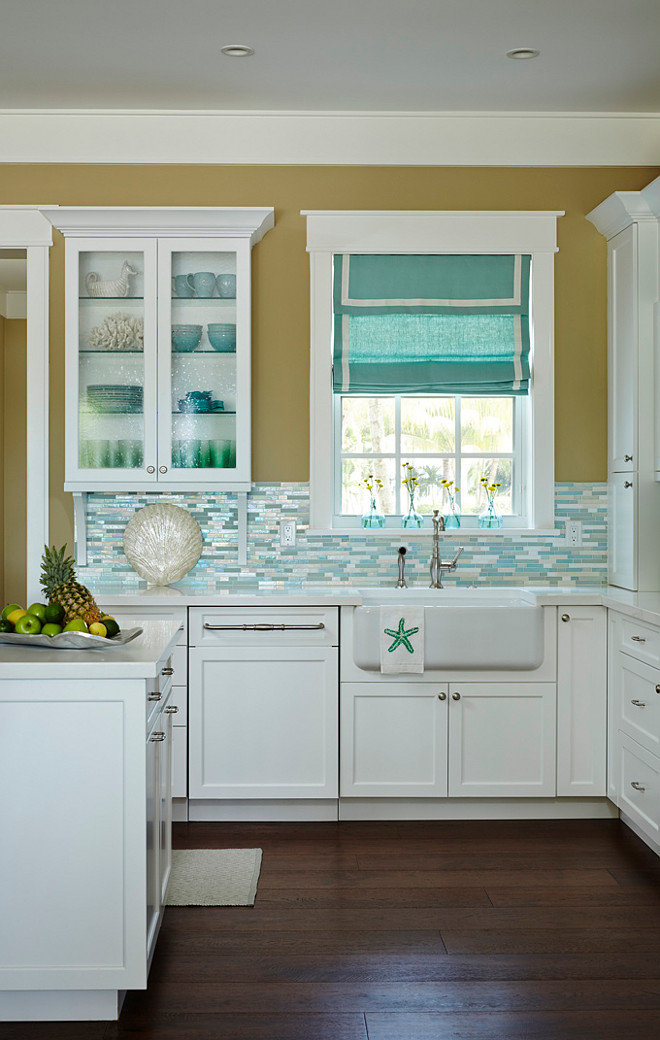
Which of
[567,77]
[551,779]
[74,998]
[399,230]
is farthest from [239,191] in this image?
[74,998]

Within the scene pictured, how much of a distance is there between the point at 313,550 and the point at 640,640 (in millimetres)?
1474

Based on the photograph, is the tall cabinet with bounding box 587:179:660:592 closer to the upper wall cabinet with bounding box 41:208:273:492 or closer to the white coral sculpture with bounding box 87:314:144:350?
the upper wall cabinet with bounding box 41:208:273:492

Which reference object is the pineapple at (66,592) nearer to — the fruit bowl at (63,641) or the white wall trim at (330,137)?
the fruit bowl at (63,641)

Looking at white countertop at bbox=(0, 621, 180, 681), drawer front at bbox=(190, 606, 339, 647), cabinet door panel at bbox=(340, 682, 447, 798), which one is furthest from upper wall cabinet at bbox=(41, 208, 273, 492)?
white countertop at bbox=(0, 621, 180, 681)

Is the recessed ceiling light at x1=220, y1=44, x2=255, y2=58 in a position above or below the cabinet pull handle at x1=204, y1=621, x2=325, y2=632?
above

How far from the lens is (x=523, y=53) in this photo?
3.54m

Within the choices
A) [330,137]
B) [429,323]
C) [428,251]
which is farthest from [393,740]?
[330,137]

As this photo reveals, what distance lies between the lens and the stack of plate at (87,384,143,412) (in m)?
3.98

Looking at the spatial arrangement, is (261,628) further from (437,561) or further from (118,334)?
(118,334)

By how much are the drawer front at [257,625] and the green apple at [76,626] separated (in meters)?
1.36

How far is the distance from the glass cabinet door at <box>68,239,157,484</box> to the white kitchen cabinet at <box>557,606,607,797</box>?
184 cm

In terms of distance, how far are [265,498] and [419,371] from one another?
2.92 feet

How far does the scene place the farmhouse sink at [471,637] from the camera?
11.9 ft

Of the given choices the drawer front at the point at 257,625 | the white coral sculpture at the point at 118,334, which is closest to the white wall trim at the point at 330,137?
the white coral sculpture at the point at 118,334
